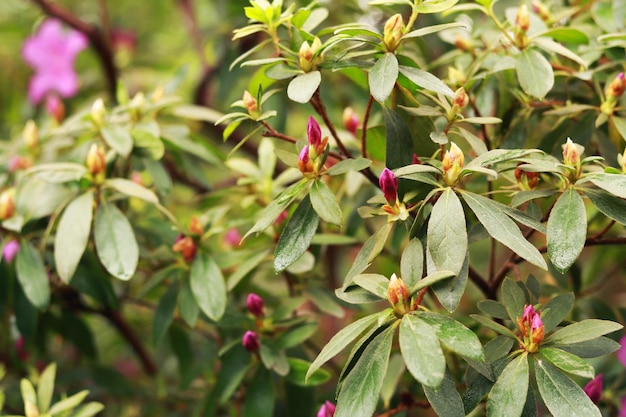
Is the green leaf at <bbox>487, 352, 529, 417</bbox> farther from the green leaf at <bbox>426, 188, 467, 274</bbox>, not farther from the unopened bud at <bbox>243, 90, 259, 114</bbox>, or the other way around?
the unopened bud at <bbox>243, 90, 259, 114</bbox>

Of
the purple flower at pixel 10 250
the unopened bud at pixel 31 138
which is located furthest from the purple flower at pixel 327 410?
the unopened bud at pixel 31 138

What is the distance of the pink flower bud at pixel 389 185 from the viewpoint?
0.77 meters

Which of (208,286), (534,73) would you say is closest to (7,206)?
(208,286)

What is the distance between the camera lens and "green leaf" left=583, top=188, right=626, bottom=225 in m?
0.76

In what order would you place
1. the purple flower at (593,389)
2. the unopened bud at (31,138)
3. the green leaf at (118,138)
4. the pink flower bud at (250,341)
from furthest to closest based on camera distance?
the unopened bud at (31,138) → the green leaf at (118,138) → the pink flower bud at (250,341) → the purple flower at (593,389)

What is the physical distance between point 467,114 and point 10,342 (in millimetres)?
968

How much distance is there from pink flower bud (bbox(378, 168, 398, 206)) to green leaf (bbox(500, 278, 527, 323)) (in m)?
0.17

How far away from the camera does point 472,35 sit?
1174 mm

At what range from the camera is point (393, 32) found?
822 mm

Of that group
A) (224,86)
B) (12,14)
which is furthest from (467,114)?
(12,14)

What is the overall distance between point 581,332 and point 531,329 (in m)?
0.05

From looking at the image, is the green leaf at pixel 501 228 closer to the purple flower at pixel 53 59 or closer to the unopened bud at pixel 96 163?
the unopened bud at pixel 96 163

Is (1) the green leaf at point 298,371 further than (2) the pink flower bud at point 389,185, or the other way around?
(1) the green leaf at point 298,371

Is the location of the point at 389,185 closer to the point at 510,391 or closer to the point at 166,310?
the point at 510,391
